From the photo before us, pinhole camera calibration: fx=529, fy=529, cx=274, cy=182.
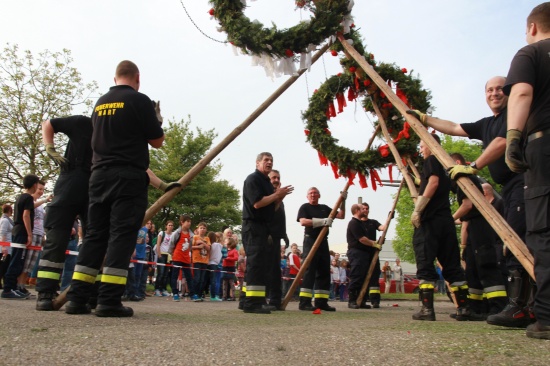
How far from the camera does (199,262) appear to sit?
12.2 m

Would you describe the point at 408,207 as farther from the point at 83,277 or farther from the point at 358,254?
the point at 83,277

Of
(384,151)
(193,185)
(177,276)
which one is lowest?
(177,276)

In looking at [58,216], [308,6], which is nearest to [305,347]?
[58,216]

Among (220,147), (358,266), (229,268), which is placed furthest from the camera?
(229,268)

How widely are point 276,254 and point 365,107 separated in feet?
12.7

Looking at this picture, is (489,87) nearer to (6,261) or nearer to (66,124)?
(66,124)

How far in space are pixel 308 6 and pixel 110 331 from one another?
6.71m

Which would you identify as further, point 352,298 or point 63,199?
point 352,298

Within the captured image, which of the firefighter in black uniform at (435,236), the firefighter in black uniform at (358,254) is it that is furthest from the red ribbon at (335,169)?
the firefighter in black uniform at (435,236)

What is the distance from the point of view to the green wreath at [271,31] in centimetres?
813

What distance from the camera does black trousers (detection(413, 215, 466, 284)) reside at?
20.3 ft

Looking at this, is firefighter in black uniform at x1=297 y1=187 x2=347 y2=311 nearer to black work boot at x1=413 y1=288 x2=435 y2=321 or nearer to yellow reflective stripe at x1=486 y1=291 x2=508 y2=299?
black work boot at x1=413 y1=288 x2=435 y2=321

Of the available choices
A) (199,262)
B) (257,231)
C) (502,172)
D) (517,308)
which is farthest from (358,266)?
(517,308)

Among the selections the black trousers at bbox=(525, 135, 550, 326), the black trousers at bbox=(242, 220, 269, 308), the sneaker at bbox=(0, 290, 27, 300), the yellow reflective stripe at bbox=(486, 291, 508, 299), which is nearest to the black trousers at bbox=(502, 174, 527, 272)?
the black trousers at bbox=(525, 135, 550, 326)
